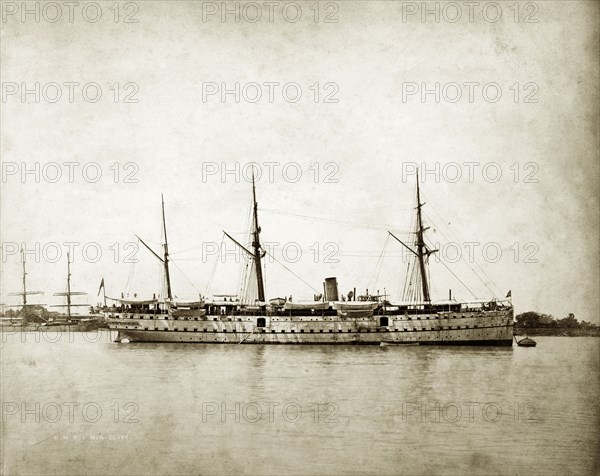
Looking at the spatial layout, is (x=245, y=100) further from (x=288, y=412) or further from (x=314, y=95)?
(x=288, y=412)

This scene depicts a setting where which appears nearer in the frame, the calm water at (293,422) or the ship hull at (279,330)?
the calm water at (293,422)

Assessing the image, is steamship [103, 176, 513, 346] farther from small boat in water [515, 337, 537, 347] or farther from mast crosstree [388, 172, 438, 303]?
mast crosstree [388, 172, 438, 303]

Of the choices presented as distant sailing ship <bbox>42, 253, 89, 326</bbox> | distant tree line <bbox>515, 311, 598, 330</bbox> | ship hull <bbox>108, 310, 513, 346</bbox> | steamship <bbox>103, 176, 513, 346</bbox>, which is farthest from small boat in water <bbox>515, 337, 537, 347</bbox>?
distant sailing ship <bbox>42, 253, 89, 326</bbox>

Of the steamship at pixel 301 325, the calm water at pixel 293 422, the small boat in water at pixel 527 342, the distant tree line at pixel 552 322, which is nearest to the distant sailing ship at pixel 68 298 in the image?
the calm water at pixel 293 422

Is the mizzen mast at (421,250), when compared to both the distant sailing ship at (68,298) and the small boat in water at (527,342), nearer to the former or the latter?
the small boat in water at (527,342)

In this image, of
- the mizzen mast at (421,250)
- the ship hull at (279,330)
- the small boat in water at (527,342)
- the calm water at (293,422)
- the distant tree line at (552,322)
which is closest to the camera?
the calm water at (293,422)

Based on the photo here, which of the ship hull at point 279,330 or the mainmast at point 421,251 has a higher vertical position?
the mainmast at point 421,251
